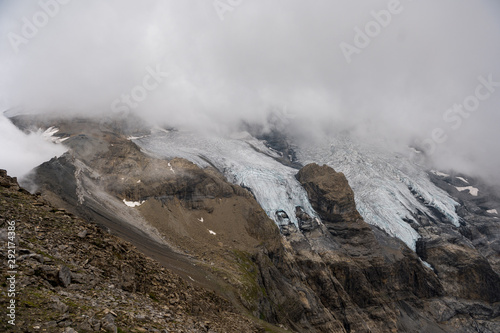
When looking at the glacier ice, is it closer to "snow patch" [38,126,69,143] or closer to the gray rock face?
"snow patch" [38,126,69,143]

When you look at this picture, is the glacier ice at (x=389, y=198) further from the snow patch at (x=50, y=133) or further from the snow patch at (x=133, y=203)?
the snow patch at (x=50, y=133)

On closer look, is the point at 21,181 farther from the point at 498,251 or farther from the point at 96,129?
the point at 498,251

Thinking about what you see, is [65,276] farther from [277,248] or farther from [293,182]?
[293,182]

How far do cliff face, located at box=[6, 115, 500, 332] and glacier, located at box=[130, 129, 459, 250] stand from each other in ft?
28.4

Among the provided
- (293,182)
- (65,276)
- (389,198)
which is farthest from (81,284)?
→ (389,198)

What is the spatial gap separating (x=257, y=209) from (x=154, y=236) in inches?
1388

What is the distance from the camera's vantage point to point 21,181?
189ft

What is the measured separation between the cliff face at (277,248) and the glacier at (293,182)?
28.4 ft

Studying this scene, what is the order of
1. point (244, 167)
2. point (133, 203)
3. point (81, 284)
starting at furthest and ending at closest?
point (244, 167) → point (133, 203) → point (81, 284)

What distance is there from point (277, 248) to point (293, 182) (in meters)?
62.7

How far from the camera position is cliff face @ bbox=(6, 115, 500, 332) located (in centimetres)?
5909

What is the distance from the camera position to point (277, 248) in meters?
86.1

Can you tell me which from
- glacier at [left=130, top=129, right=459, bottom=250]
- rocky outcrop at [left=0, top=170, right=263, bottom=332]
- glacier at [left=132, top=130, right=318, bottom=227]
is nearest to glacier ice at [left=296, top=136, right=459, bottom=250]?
glacier at [left=130, top=129, right=459, bottom=250]

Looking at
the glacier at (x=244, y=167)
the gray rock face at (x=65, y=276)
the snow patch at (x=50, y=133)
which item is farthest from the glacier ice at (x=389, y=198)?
the gray rock face at (x=65, y=276)
